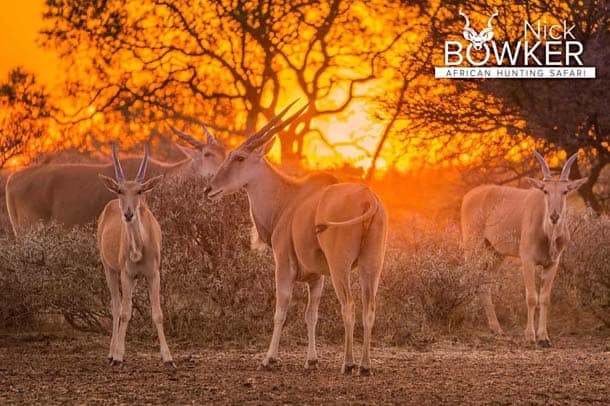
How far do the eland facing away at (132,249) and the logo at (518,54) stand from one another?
1034 centimetres

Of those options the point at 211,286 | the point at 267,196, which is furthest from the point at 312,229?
the point at 211,286

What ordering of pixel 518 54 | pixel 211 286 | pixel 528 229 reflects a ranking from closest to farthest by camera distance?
pixel 211 286
pixel 528 229
pixel 518 54

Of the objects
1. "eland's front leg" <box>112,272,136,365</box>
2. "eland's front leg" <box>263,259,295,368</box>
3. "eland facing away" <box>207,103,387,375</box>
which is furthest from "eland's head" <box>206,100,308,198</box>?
"eland's front leg" <box>112,272,136,365</box>

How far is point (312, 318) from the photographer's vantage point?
1123cm

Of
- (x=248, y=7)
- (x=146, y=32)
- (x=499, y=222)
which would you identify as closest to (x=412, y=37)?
(x=248, y=7)

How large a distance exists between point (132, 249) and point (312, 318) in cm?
177

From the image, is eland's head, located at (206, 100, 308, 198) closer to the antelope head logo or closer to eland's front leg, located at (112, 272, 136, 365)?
eland's front leg, located at (112, 272, 136, 365)

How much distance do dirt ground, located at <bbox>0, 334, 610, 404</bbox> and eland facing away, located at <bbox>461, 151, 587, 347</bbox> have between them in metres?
1.19

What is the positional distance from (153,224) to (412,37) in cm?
1473

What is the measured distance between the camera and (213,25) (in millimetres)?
26469

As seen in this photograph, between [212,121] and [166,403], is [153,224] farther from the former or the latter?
[212,121]

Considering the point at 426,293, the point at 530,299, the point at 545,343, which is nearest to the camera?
the point at 545,343

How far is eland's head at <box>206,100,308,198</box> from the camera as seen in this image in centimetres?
1137

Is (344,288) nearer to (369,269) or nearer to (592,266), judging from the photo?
(369,269)
